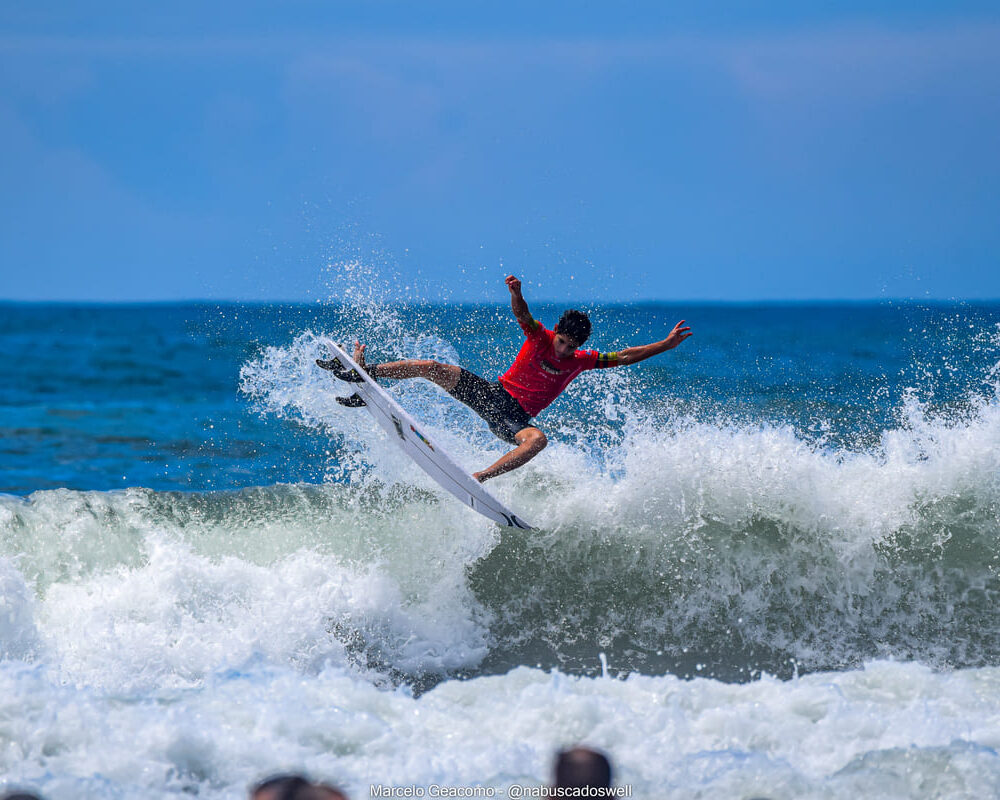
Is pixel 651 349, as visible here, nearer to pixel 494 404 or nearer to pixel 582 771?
pixel 494 404

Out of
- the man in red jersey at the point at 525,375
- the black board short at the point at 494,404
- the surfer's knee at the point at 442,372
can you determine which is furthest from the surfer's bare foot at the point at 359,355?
the black board short at the point at 494,404

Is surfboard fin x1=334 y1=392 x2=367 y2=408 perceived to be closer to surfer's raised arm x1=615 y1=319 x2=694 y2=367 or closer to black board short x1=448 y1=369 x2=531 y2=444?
black board short x1=448 y1=369 x2=531 y2=444

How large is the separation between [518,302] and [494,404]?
90 cm

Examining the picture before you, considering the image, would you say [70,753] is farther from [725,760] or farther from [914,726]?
[914,726]

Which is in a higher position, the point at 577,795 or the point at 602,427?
the point at 602,427

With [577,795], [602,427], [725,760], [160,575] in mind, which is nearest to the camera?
[577,795]

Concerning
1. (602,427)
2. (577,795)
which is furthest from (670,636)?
(602,427)

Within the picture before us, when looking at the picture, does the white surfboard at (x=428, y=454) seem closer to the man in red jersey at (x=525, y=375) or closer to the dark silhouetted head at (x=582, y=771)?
the man in red jersey at (x=525, y=375)

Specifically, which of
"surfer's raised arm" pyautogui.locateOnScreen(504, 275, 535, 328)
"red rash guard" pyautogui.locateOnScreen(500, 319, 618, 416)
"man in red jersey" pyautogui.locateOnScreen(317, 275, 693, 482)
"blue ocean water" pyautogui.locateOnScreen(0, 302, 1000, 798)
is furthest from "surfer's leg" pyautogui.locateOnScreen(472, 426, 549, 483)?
"surfer's raised arm" pyautogui.locateOnScreen(504, 275, 535, 328)

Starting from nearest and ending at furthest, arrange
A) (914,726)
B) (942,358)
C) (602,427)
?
(914,726) → (602,427) → (942,358)

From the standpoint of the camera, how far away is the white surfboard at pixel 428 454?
280 inches

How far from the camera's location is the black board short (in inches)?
290

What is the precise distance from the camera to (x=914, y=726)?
4.93 m

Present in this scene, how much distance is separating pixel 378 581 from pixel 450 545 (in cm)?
74
